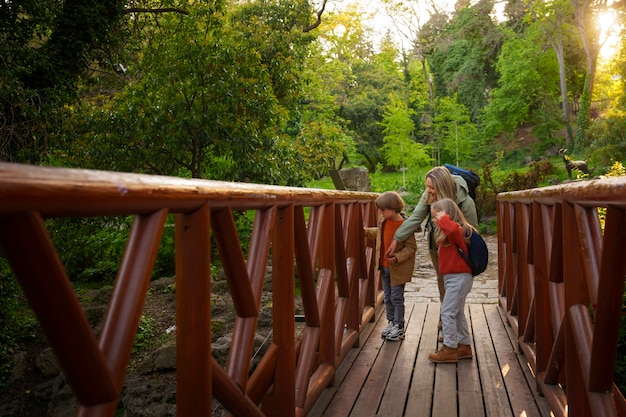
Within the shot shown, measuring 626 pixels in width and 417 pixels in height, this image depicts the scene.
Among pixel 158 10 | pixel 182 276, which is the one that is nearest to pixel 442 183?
pixel 182 276

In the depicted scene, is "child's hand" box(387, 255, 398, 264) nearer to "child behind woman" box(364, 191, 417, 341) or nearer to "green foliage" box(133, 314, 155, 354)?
"child behind woman" box(364, 191, 417, 341)

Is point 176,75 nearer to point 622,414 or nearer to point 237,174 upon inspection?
point 237,174

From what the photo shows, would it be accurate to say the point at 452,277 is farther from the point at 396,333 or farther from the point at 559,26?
the point at 559,26

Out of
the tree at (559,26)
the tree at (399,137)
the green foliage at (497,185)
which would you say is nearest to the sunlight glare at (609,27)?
the tree at (559,26)

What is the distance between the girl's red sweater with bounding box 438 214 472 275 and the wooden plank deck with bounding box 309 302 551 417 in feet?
2.09

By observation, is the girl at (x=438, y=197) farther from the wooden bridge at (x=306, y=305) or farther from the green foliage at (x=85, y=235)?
the green foliage at (x=85, y=235)

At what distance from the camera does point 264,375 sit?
247cm

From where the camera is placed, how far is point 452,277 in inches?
173

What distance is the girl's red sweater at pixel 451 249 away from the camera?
4234mm

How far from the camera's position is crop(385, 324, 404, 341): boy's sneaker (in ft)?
16.5

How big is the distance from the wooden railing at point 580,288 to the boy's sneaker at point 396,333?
1232 mm

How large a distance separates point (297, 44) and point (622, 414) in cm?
1338

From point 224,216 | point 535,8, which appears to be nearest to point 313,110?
point 535,8

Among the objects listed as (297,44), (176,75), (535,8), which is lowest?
(176,75)
